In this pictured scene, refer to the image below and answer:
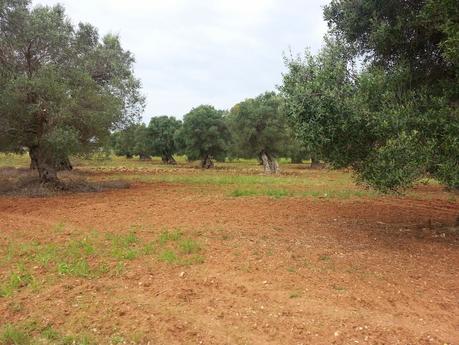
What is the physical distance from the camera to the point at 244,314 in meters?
5.99

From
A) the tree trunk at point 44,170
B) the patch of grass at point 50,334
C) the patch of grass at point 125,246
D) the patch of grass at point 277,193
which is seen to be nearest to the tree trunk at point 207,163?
the tree trunk at point 44,170

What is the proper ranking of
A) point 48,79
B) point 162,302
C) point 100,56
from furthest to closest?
1. point 100,56
2. point 48,79
3. point 162,302

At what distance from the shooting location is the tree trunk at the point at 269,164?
124 ft

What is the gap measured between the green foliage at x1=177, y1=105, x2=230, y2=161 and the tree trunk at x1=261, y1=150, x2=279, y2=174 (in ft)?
28.3


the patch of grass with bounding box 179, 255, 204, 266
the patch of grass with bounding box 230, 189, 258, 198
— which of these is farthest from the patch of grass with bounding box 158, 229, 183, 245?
the patch of grass with bounding box 230, 189, 258, 198

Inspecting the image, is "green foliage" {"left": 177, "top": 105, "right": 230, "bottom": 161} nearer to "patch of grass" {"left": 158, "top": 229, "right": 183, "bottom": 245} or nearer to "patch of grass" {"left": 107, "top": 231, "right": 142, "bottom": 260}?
"patch of grass" {"left": 158, "top": 229, "right": 183, "bottom": 245}

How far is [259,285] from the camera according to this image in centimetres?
693

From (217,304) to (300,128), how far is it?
4.08 metres


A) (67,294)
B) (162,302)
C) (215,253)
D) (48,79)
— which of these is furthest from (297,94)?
(48,79)

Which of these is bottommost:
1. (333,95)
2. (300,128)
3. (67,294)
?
(67,294)

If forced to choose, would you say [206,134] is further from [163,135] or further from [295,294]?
[295,294]

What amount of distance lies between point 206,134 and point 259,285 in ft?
135

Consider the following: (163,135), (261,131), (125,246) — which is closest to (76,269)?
(125,246)

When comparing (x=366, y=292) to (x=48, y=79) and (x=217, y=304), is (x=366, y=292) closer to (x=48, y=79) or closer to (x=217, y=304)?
(x=217, y=304)
